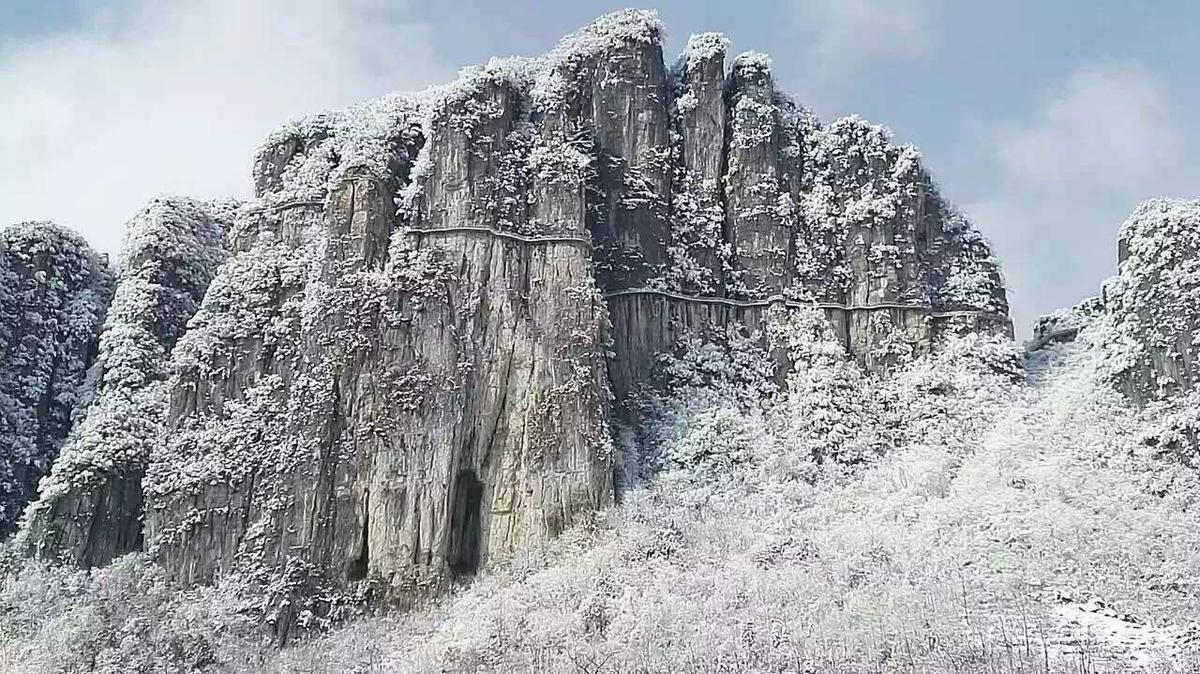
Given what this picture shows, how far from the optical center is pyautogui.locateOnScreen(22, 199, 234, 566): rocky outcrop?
28.1 meters

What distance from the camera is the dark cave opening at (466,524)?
26.8 metres

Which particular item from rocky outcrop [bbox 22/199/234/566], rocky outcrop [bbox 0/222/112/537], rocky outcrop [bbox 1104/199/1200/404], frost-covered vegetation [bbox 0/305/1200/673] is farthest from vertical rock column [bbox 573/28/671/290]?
rocky outcrop [bbox 0/222/112/537]

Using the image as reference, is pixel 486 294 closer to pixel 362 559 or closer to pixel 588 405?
pixel 588 405

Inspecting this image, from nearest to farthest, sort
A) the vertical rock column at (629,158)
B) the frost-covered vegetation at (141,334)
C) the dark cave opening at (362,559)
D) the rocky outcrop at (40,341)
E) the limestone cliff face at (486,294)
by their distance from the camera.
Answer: the dark cave opening at (362,559), the limestone cliff face at (486,294), the frost-covered vegetation at (141,334), the rocky outcrop at (40,341), the vertical rock column at (629,158)

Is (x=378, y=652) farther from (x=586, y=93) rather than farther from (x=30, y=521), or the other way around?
(x=586, y=93)

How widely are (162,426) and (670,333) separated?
15.4 m

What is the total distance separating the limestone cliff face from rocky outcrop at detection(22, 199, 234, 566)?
0.12 meters

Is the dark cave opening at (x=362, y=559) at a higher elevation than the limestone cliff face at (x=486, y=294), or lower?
lower

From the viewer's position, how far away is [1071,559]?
22812 mm

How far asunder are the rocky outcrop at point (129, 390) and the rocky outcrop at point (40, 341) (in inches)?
54.3

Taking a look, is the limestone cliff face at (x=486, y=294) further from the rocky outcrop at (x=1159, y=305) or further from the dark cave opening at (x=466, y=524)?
the rocky outcrop at (x=1159, y=305)

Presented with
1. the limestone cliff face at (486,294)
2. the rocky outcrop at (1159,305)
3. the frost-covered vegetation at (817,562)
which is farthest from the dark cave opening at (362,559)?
the rocky outcrop at (1159,305)

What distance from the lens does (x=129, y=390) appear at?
101ft

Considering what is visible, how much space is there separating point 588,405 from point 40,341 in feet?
61.7
